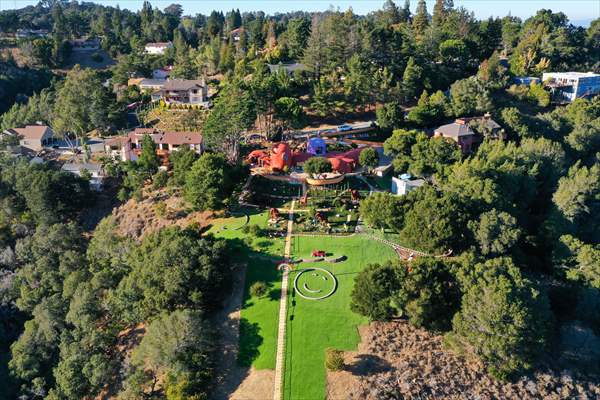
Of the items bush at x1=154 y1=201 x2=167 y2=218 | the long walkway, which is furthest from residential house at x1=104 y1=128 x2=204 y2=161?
the long walkway

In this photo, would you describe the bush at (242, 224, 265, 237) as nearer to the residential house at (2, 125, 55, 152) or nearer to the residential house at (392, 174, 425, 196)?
the residential house at (392, 174, 425, 196)

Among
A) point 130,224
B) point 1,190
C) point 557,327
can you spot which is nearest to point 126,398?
point 130,224

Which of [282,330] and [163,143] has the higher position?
[163,143]

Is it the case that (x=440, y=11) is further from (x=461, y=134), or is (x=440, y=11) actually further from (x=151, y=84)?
(x=151, y=84)

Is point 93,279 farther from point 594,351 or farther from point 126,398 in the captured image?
point 594,351

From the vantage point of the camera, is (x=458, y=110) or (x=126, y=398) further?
(x=458, y=110)

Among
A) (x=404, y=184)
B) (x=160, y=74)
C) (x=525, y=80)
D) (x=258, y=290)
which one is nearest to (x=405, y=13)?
(x=525, y=80)
